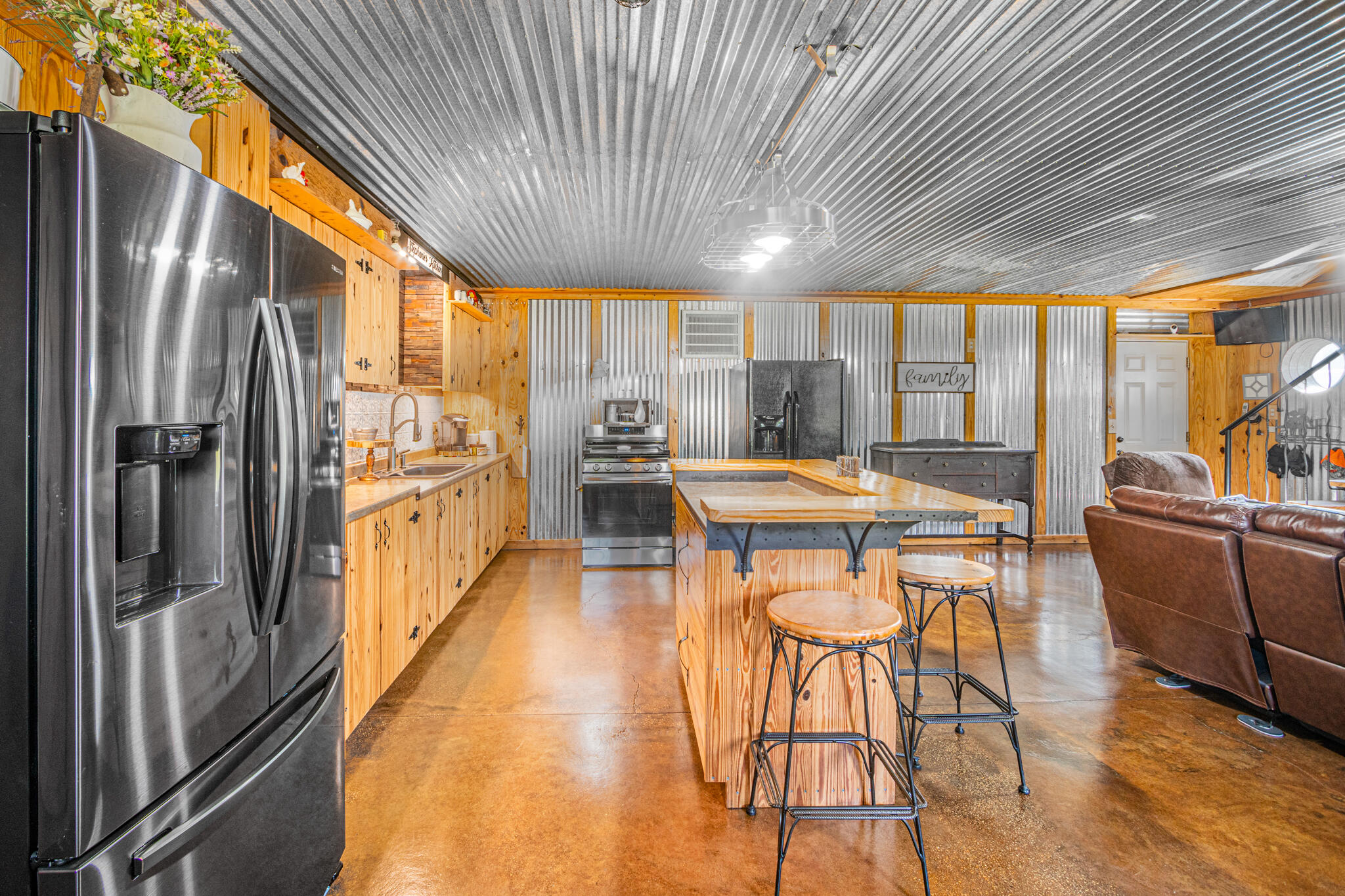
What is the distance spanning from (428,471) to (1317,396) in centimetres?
904

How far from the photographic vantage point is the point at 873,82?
2.50 metres

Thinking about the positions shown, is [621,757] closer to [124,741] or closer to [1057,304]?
[124,741]

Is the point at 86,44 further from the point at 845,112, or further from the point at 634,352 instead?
the point at 634,352

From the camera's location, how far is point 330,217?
2.91 m

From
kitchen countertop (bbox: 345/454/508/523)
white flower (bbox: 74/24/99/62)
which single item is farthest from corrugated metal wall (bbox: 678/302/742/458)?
white flower (bbox: 74/24/99/62)

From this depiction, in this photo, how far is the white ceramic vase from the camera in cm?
131

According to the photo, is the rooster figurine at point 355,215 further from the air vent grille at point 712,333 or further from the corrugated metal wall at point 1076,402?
the corrugated metal wall at point 1076,402

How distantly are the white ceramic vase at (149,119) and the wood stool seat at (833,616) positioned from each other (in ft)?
6.35

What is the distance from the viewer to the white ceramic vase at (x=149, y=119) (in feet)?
4.30

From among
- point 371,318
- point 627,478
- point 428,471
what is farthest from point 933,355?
point 371,318

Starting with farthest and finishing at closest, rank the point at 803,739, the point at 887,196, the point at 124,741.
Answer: the point at 887,196, the point at 803,739, the point at 124,741

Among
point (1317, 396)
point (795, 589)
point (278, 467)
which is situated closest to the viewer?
point (278, 467)

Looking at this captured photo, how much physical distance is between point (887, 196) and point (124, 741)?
163 inches

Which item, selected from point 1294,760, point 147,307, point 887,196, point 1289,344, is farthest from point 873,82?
point 1289,344
